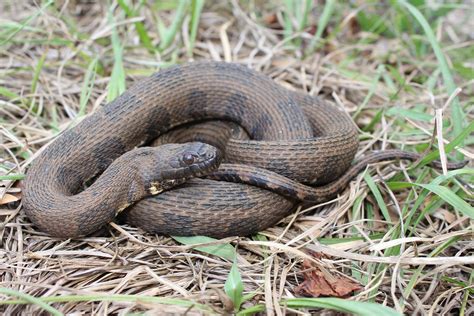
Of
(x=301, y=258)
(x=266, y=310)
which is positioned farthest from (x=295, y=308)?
(x=301, y=258)

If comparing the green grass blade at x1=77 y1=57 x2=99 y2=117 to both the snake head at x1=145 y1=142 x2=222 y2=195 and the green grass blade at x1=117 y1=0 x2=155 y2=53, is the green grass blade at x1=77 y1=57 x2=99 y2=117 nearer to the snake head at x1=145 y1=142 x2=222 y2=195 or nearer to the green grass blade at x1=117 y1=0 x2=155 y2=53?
the green grass blade at x1=117 y1=0 x2=155 y2=53

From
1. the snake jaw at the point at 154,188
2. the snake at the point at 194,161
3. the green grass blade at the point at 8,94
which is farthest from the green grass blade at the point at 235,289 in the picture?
the green grass blade at the point at 8,94

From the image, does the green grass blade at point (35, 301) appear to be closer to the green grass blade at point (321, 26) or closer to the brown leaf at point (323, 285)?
the brown leaf at point (323, 285)

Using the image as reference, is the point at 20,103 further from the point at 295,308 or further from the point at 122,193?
the point at 295,308

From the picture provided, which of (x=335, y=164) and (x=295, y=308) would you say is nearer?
(x=295, y=308)

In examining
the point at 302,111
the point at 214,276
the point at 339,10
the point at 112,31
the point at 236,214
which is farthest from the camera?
the point at 339,10

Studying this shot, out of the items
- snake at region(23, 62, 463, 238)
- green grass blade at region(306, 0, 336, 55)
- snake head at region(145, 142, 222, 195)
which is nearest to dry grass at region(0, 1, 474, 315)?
green grass blade at region(306, 0, 336, 55)

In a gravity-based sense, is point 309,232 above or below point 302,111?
below

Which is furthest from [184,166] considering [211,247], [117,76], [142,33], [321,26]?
[321,26]
